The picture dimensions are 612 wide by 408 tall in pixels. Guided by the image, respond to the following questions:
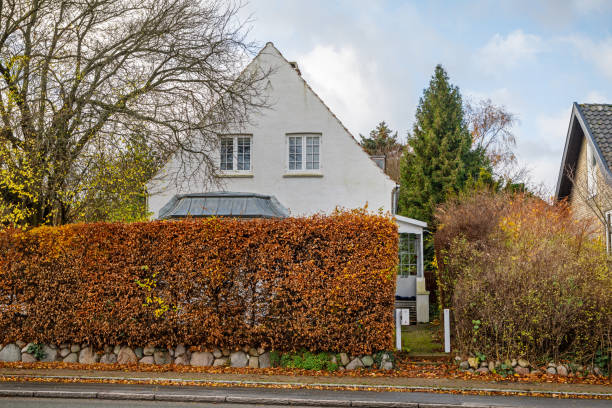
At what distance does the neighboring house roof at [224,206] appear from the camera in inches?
728

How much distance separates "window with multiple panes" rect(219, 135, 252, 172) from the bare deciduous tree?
441 centimetres

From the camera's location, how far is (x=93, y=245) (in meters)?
12.0

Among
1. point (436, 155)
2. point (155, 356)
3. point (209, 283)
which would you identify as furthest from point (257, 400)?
point (436, 155)

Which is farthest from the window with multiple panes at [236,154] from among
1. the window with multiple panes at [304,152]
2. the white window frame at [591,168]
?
the white window frame at [591,168]

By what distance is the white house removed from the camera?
20.0 metres

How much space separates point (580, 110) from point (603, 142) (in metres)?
2.00

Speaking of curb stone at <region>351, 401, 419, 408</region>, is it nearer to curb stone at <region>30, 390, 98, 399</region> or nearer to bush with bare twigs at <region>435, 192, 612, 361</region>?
Result: bush with bare twigs at <region>435, 192, 612, 361</region>

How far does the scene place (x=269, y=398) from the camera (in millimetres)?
9172

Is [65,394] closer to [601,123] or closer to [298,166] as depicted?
[298,166]

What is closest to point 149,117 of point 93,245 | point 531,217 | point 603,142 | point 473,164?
point 93,245

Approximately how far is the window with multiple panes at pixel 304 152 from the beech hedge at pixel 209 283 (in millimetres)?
8917

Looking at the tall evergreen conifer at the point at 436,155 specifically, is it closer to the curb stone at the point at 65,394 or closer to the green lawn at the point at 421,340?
the green lawn at the point at 421,340

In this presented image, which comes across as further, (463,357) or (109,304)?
(109,304)

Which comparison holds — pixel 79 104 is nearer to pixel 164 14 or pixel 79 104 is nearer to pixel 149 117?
pixel 149 117
